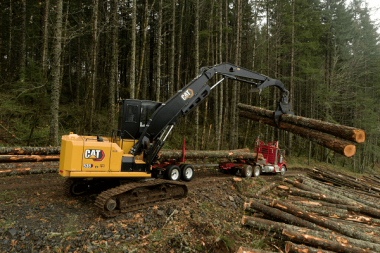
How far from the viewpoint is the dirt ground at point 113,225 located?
443 centimetres

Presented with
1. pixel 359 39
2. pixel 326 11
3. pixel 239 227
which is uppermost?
pixel 326 11

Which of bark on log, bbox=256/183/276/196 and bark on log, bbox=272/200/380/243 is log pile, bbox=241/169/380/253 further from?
bark on log, bbox=256/183/276/196

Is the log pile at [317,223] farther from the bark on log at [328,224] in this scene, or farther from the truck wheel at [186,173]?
the truck wheel at [186,173]

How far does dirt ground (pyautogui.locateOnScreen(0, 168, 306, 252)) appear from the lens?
443cm

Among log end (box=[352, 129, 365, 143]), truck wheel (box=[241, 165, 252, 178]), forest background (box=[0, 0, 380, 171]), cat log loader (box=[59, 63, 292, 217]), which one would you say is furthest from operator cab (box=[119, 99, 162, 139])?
log end (box=[352, 129, 365, 143])

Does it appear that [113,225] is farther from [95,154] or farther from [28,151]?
[28,151]

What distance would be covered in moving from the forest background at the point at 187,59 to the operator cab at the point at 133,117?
5413 mm

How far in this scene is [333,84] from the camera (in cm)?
2217

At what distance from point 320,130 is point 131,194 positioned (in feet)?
23.1

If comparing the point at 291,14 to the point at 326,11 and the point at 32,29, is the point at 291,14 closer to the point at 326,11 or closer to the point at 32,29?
the point at 326,11

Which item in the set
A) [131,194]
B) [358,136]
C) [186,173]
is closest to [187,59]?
[186,173]

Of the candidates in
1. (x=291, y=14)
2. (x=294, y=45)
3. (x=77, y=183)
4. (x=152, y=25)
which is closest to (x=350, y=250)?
(x=77, y=183)

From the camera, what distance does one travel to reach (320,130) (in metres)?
8.37

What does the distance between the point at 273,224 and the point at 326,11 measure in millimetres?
28835
